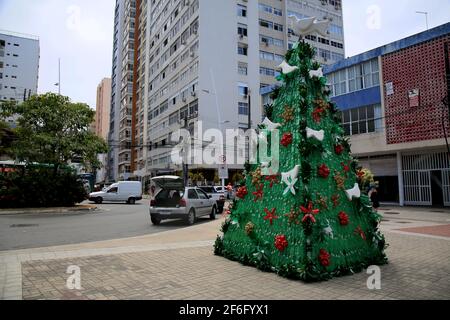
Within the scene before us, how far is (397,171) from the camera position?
25.7 metres

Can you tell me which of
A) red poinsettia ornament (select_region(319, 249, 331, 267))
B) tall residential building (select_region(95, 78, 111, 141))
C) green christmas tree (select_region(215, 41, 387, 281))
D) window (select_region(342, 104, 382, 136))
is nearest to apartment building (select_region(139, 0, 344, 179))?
window (select_region(342, 104, 382, 136))

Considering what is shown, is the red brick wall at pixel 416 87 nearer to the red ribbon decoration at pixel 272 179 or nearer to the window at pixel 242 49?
the red ribbon decoration at pixel 272 179

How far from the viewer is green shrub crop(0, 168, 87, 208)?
21047mm

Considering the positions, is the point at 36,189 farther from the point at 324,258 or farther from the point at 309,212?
the point at 324,258

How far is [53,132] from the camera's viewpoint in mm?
21953

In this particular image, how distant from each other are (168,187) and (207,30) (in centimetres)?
3235

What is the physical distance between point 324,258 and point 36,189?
21.5 m

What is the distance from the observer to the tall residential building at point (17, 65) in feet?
222

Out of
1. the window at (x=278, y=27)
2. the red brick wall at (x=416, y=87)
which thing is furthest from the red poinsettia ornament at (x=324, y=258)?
the window at (x=278, y=27)

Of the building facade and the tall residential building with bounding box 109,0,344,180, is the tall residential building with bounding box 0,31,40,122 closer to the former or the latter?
the tall residential building with bounding box 109,0,344,180

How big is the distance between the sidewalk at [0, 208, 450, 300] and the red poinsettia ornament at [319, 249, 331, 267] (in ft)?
0.95

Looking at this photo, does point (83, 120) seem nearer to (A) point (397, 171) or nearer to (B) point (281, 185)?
(B) point (281, 185)

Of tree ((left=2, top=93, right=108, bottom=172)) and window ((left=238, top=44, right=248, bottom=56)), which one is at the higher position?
window ((left=238, top=44, right=248, bottom=56))

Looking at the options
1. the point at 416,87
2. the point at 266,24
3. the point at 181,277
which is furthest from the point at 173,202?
the point at 266,24
